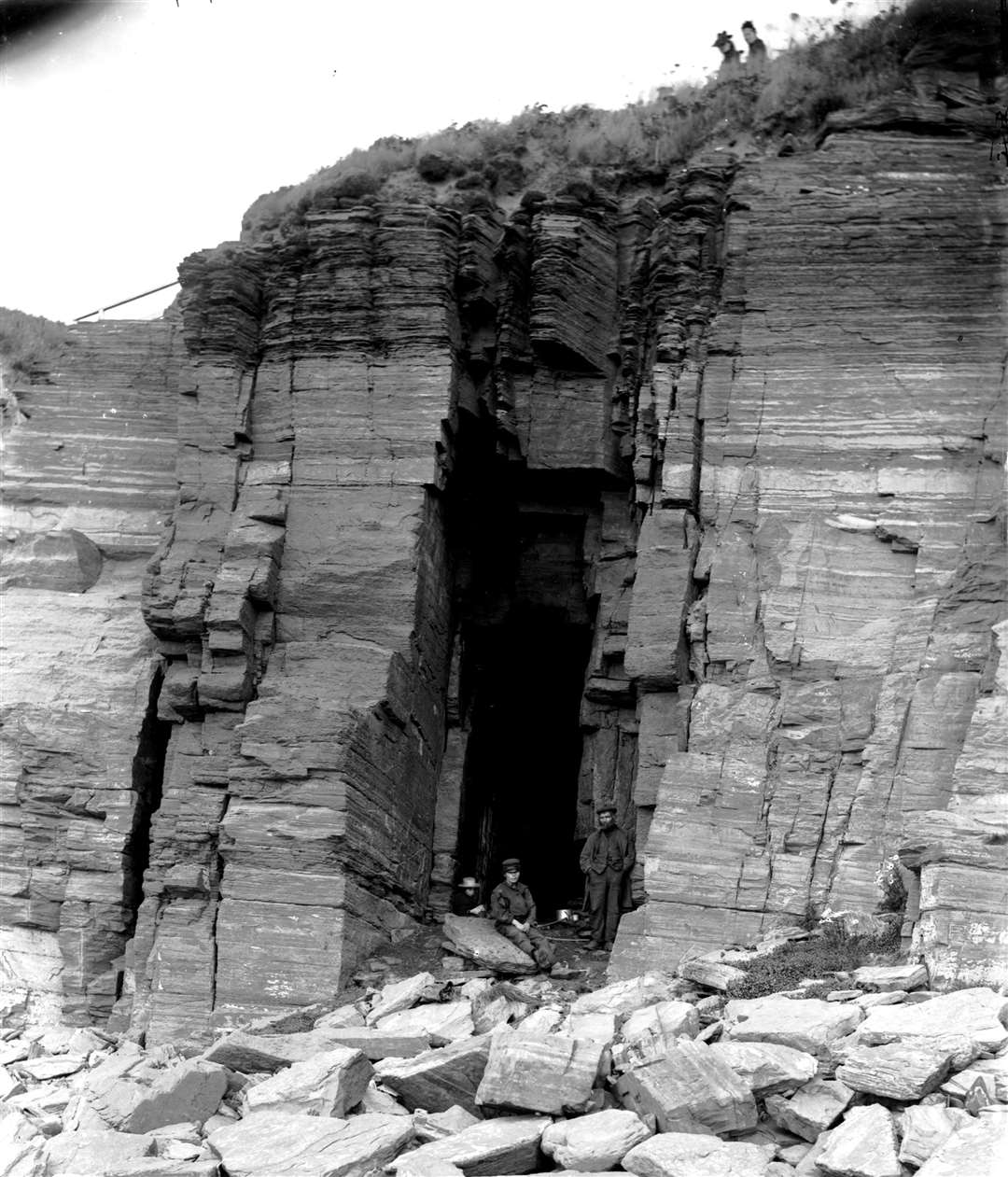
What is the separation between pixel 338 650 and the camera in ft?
72.1

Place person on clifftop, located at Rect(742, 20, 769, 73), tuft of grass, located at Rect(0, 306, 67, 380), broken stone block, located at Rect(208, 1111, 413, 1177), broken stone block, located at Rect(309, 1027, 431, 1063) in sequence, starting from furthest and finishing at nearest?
person on clifftop, located at Rect(742, 20, 769, 73) → tuft of grass, located at Rect(0, 306, 67, 380) → broken stone block, located at Rect(309, 1027, 431, 1063) → broken stone block, located at Rect(208, 1111, 413, 1177)

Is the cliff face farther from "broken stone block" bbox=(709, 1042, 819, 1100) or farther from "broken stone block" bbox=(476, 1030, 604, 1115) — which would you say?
"broken stone block" bbox=(476, 1030, 604, 1115)

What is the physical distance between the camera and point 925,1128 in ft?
38.2

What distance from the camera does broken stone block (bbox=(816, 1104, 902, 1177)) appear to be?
1135 cm

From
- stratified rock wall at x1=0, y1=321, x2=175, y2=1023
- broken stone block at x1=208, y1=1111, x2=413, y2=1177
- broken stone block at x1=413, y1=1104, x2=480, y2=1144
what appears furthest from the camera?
stratified rock wall at x1=0, y1=321, x2=175, y2=1023

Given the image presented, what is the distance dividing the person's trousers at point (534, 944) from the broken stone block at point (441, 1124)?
6.66m

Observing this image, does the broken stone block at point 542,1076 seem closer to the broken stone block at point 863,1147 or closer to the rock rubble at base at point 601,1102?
the rock rubble at base at point 601,1102

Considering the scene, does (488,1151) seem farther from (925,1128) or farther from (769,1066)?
(925,1128)

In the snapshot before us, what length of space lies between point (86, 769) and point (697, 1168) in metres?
13.4

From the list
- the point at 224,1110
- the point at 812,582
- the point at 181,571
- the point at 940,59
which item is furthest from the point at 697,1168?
the point at 940,59

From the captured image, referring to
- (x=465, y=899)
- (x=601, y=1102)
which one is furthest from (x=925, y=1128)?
(x=465, y=899)

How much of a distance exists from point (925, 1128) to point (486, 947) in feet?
30.4

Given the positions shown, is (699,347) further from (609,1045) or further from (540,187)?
(609,1045)

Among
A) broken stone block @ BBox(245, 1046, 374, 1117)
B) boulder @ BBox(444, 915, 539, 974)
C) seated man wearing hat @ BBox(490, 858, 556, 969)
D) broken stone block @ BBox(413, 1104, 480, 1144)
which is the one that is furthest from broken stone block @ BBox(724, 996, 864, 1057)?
seated man wearing hat @ BBox(490, 858, 556, 969)
